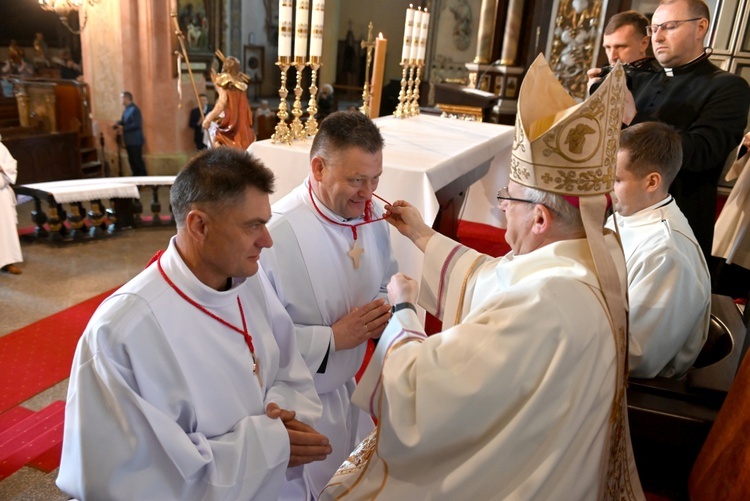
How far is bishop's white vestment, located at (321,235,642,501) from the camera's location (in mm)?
1459

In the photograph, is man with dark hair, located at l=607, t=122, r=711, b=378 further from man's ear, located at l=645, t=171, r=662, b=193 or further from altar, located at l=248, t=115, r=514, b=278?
altar, located at l=248, t=115, r=514, b=278

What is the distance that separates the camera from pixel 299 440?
1835 millimetres

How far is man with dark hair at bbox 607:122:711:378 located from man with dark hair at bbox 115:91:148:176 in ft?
28.9

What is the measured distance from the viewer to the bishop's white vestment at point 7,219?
550cm

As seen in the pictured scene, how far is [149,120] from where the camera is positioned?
33.1 ft

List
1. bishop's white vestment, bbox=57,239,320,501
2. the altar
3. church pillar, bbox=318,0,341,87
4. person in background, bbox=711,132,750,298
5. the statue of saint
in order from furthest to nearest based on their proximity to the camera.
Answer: church pillar, bbox=318,0,341,87 → the statue of saint → person in background, bbox=711,132,750,298 → the altar → bishop's white vestment, bbox=57,239,320,501

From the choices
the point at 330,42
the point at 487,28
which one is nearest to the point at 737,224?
the point at 487,28

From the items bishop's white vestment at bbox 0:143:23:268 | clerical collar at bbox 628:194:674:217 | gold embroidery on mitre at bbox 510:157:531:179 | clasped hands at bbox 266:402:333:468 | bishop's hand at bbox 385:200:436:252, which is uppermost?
gold embroidery on mitre at bbox 510:157:531:179

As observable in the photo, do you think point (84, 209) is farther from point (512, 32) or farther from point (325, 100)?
point (325, 100)

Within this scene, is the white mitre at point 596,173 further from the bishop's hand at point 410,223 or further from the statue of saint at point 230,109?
the statue of saint at point 230,109

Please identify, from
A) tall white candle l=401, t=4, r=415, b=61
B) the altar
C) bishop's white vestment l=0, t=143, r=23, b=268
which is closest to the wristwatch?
the altar

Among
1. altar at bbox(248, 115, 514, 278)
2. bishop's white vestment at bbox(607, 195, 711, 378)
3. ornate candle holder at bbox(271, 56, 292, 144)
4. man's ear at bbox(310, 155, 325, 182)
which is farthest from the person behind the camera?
ornate candle holder at bbox(271, 56, 292, 144)

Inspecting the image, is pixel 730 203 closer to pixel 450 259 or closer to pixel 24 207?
pixel 450 259

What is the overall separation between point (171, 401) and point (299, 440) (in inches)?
17.8
